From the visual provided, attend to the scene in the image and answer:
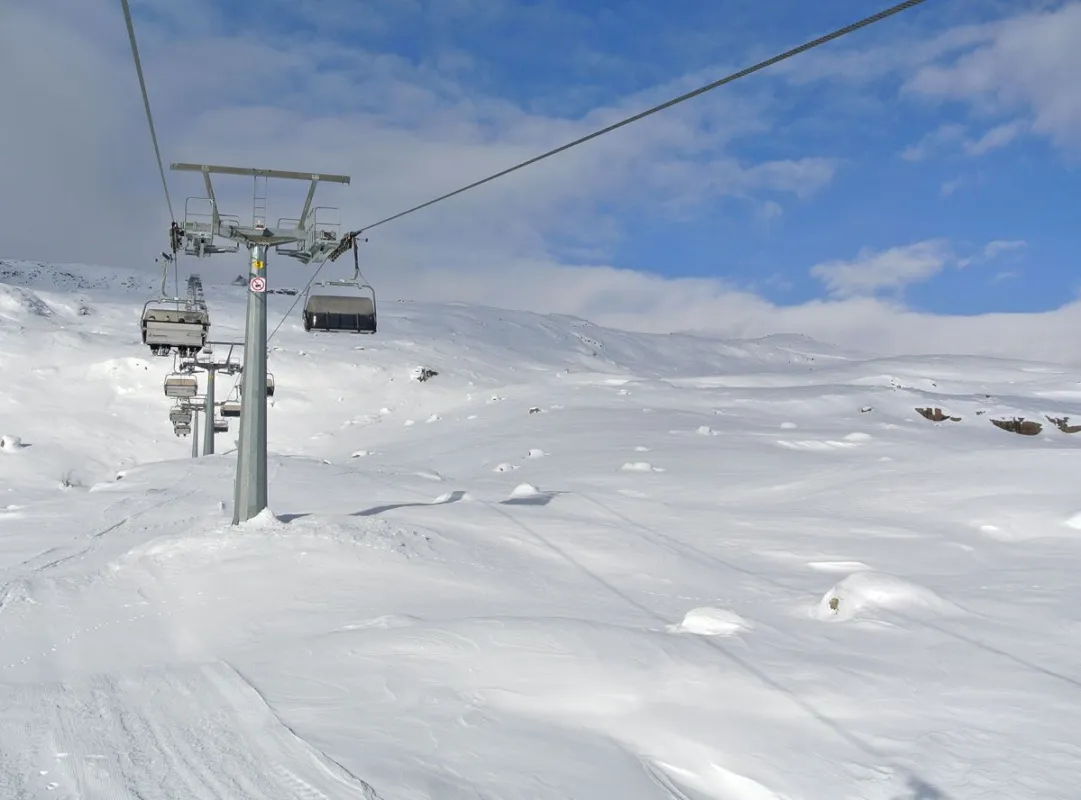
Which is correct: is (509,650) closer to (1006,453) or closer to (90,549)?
(90,549)

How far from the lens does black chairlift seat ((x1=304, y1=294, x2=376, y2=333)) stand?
11.9m

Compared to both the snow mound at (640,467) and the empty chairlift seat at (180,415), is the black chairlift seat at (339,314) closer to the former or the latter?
the snow mound at (640,467)

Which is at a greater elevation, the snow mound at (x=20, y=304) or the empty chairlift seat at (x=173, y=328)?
the snow mound at (x=20, y=304)

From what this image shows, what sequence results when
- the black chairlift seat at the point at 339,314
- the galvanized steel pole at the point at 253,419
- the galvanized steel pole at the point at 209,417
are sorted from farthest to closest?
the galvanized steel pole at the point at 209,417 → the black chairlift seat at the point at 339,314 → the galvanized steel pole at the point at 253,419

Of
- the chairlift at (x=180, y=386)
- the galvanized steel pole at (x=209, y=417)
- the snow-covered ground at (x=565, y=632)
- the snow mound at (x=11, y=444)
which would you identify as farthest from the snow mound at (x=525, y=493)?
the snow mound at (x=11, y=444)

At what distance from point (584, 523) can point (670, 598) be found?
3.53 metres

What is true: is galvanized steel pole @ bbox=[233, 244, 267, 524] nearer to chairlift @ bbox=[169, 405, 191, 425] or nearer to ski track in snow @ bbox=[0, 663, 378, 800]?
ski track in snow @ bbox=[0, 663, 378, 800]

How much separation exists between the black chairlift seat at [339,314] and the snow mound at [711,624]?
7209 mm

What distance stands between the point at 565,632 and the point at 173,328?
1287 centimetres

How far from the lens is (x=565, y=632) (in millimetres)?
6133

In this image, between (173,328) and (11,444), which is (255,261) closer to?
(173,328)

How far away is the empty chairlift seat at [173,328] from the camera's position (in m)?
16.0

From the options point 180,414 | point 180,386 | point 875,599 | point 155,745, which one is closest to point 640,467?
point 875,599

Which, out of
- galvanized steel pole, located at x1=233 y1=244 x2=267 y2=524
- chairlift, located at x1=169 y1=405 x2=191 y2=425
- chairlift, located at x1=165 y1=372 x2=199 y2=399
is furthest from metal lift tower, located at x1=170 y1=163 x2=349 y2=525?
chairlift, located at x1=169 y1=405 x2=191 y2=425
